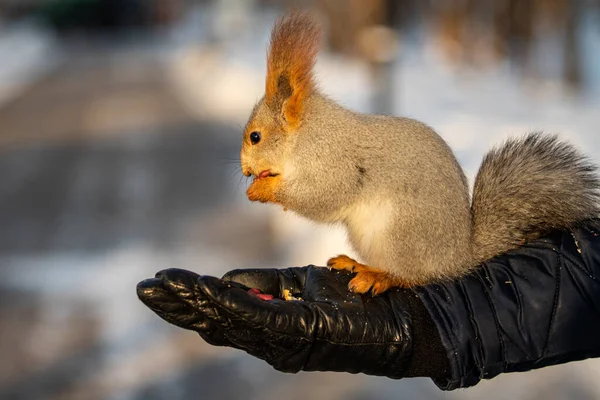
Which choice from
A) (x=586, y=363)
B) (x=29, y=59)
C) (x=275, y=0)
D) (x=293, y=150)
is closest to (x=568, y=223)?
(x=293, y=150)

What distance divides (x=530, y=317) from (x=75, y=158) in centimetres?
887

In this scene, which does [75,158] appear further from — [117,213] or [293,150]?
[293,150]

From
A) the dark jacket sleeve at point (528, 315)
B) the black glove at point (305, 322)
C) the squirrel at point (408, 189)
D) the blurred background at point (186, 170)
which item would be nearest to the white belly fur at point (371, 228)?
the squirrel at point (408, 189)

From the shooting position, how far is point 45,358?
4.93 m

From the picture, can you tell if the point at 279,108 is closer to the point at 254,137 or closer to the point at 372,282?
the point at 254,137

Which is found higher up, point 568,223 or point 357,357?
point 568,223

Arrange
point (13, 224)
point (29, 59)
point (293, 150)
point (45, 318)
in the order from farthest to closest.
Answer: point (29, 59)
point (13, 224)
point (45, 318)
point (293, 150)

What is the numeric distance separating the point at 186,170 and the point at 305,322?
767 cm

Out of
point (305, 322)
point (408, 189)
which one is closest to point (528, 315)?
point (408, 189)

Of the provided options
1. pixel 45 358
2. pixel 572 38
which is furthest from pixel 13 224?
pixel 572 38

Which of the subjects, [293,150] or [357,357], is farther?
[293,150]

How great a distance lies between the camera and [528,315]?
2.42 m

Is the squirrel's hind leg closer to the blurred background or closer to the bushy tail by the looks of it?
the bushy tail

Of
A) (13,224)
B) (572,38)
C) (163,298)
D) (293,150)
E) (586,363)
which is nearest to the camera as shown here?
(163,298)
